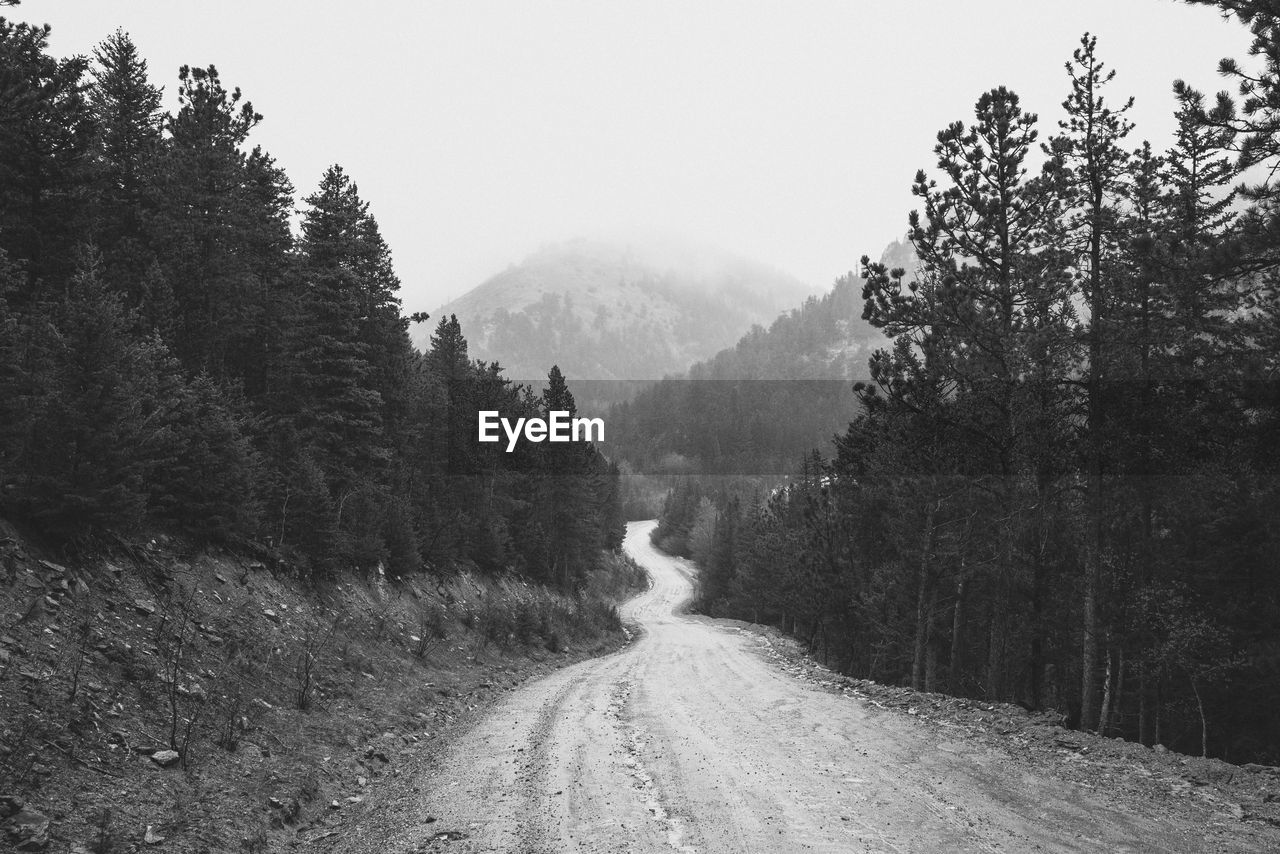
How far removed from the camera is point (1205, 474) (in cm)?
1652

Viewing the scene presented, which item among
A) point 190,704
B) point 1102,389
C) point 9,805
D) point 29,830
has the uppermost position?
point 1102,389

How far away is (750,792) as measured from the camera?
8.79m

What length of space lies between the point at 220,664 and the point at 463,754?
4.41 m

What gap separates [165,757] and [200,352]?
1985 centimetres

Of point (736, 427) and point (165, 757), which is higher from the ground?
point (736, 427)

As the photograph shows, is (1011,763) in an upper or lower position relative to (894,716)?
upper

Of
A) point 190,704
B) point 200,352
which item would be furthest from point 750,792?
point 200,352

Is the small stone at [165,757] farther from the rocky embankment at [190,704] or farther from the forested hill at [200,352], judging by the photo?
the forested hill at [200,352]

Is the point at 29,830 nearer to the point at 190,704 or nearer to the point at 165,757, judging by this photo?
the point at 165,757

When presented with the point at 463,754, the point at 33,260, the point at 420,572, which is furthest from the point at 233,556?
the point at 33,260

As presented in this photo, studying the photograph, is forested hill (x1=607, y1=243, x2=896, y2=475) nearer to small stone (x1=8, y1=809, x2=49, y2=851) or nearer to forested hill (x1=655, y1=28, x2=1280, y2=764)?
forested hill (x1=655, y1=28, x2=1280, y2=764)

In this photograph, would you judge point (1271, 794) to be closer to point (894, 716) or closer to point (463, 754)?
point (894, 716)

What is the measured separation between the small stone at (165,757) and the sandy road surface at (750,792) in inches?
112

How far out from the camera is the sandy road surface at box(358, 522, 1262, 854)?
283 inches
